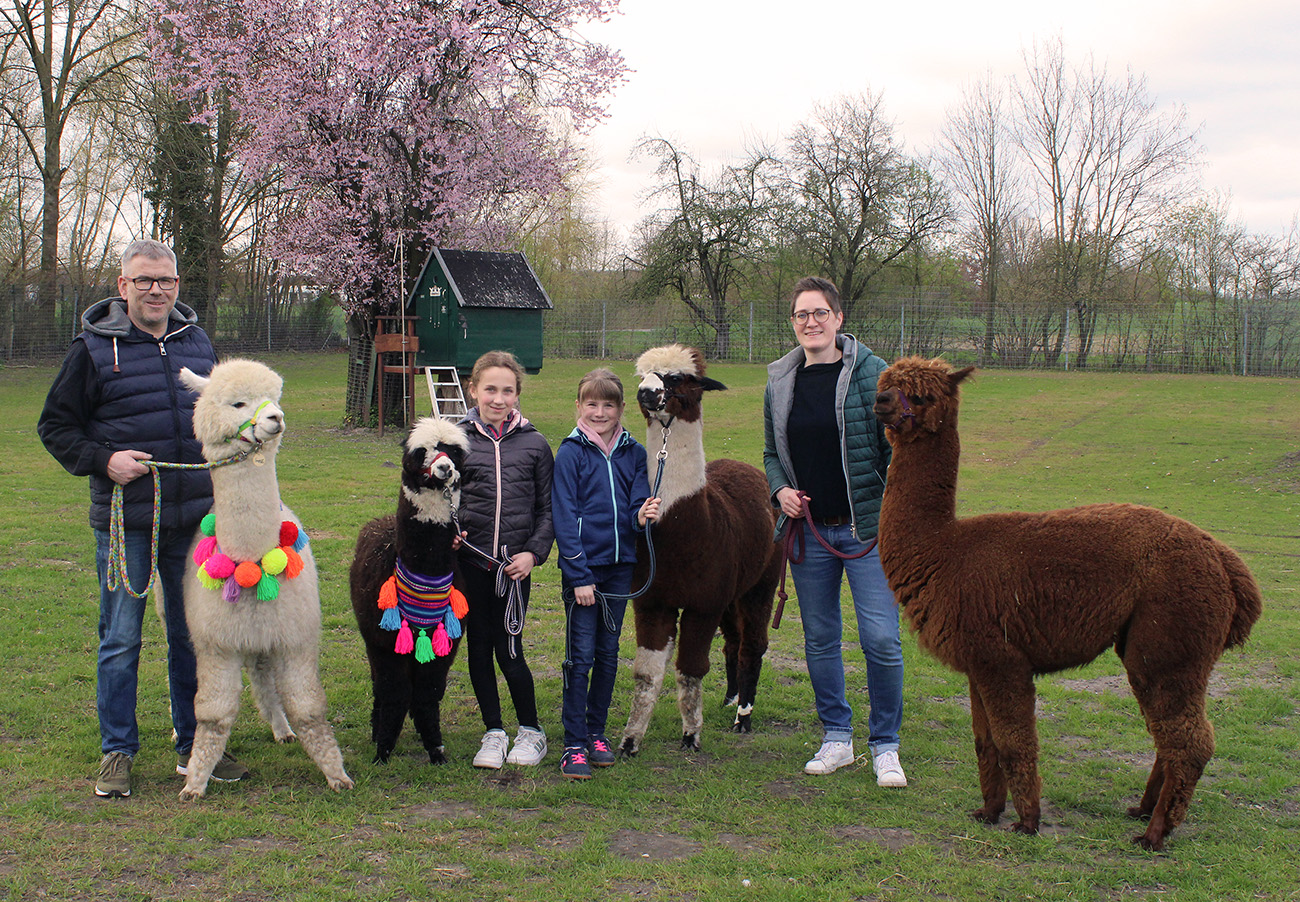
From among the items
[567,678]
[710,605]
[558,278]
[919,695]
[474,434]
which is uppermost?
[558,278]

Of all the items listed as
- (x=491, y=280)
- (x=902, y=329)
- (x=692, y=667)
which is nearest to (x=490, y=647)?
(x=692, y=667)

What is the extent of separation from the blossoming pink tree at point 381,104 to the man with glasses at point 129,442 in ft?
39.4

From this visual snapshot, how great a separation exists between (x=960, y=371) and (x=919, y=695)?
236 centimetres

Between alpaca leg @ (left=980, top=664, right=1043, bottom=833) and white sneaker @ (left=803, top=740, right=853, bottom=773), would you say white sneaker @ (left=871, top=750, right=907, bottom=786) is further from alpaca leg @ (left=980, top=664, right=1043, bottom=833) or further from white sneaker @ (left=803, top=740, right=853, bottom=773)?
alpaca leg @ (left=980, top=664, right=1043, bottom=833)

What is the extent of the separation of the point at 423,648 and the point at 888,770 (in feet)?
6.61

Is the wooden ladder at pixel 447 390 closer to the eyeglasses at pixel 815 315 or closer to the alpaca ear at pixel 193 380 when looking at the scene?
the alpaca ear at pixel 193 380

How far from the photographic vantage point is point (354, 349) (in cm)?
1664

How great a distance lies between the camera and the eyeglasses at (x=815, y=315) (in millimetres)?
3941

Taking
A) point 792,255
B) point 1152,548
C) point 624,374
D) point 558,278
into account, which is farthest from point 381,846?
point 558,278

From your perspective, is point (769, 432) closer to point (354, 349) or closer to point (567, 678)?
point (567, 678)

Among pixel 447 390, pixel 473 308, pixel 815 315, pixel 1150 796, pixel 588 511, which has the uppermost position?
pixel 473 308

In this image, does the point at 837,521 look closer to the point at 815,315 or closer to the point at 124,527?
the point at 815,315

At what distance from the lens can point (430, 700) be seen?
13.2 feet

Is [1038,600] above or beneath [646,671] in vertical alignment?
above
